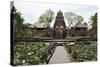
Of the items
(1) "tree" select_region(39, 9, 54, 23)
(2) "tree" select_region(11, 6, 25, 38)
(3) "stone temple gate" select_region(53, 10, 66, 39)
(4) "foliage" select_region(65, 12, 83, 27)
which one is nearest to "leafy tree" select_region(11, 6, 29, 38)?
(2) "tree" select_region(11, 6, 25, 38)

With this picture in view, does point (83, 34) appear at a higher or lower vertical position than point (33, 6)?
lower

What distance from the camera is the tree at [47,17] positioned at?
2.48 m

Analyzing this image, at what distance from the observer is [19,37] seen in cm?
238

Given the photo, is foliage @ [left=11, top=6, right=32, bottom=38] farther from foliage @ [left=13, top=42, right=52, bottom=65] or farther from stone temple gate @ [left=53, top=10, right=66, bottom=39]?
stone temple gate @ [left=53, top=10, right=66, bottom=39]

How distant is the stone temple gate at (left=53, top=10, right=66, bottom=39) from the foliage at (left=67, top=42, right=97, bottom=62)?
21cm

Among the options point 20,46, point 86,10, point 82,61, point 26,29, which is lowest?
point 82,61

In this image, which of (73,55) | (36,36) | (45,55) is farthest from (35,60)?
(73,55)

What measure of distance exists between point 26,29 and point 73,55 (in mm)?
743

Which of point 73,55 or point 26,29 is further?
point 73,55

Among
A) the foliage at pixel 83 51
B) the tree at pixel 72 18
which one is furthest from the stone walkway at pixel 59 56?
the tree at pixel 72 18

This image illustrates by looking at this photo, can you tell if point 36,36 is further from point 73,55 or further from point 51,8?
point 73,55

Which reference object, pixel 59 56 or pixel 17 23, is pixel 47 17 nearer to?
pixel 17 23
